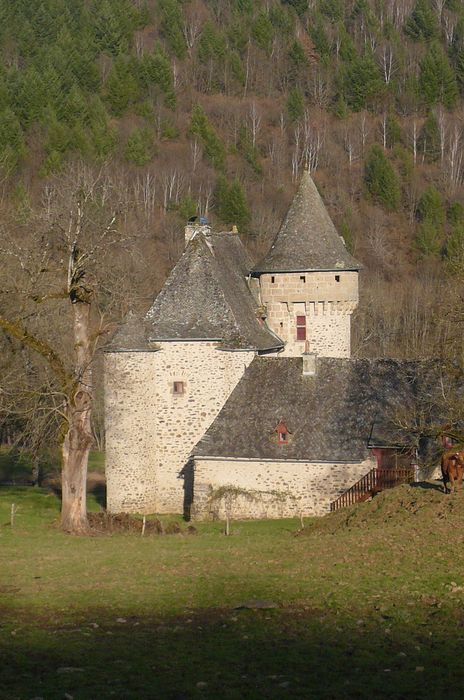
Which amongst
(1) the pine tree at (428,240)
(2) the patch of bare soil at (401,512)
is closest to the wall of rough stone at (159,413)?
(2) the patch of bare soil at (401,512)

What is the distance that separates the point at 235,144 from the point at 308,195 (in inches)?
2834

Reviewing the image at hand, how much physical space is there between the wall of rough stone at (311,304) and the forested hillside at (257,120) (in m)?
18.5

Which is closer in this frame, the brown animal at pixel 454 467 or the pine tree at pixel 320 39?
the brown animal at pixel 454 467

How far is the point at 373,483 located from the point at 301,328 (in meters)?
9.90

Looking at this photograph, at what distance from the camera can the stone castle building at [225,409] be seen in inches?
1406

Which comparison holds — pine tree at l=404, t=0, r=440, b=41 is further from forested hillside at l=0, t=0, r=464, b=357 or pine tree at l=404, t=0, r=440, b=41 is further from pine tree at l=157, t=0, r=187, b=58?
pine tree at l=157, t=0, r=187, b=58

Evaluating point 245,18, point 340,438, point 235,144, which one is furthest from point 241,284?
point 245,18

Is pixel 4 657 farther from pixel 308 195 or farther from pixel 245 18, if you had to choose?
pixel 245 18

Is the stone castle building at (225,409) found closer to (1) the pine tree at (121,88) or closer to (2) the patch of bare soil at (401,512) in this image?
(2) the patch of bare soil at (401,512)

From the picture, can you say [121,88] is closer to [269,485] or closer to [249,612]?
[269,485]

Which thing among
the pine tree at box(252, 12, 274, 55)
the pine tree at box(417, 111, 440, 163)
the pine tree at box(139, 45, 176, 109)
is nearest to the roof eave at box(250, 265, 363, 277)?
the pine tree at box(417, 111, 440, 163)

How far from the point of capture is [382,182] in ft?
341

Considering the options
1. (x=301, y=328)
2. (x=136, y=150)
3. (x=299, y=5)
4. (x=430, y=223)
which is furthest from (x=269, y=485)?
(x=299, y=5)

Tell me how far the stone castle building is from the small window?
67.8 inches
